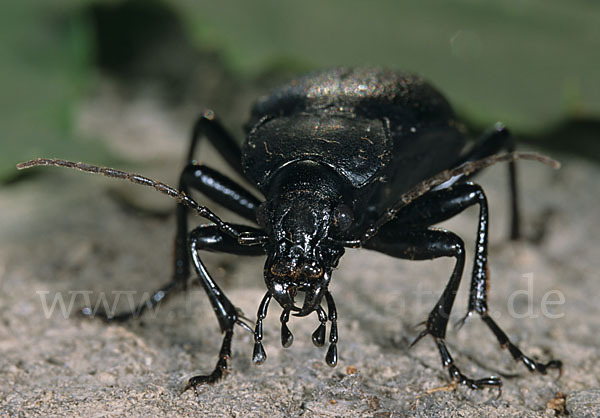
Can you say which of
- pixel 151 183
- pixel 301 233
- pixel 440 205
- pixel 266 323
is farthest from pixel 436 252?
pixel 151 183

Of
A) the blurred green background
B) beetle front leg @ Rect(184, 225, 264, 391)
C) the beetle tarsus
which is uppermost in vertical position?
the blurred green background

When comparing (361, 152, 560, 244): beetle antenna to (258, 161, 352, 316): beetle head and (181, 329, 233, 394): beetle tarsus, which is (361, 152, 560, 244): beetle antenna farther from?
(181, 329, 233, 394): beetle tarsus

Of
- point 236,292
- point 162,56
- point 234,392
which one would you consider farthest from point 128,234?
point 162,56

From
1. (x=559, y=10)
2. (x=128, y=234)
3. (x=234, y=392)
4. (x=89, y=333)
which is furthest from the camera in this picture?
(x=559, y=10)

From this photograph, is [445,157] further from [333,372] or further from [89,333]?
[89,333]

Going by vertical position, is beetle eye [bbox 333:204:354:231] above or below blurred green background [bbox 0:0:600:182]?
below

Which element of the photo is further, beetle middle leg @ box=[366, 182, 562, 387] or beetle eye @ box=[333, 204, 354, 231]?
beetle middle leg @ box=[366, 182, 562, 387]

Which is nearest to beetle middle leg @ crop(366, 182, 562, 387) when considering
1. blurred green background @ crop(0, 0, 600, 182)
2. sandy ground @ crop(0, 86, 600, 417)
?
sandy ground @ crop(0, 86, 600, 417)
